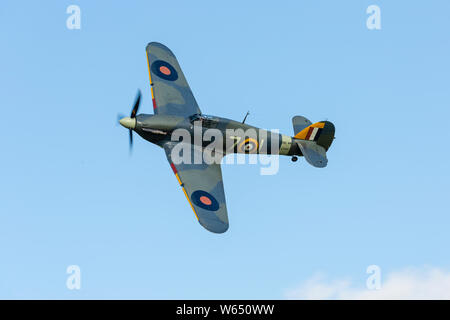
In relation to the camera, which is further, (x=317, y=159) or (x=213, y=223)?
(x=317, y=159)

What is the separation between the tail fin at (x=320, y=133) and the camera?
30.9 meters

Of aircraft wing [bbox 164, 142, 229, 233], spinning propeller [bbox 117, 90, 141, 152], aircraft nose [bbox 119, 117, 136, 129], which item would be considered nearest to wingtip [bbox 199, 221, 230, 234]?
aircraft wing [bbox 164, 142, 229, 233]

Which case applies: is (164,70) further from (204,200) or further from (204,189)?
(204,200)

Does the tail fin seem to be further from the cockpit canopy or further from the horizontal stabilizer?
the cockpit canopy

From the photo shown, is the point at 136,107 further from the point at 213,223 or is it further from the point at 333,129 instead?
the point at 333,129

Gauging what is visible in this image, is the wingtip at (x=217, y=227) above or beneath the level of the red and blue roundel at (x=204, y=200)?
beneath

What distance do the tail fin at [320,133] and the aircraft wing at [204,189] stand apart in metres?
4.32

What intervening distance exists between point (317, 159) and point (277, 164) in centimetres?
182

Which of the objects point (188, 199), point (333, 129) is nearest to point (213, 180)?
point (188, 199)

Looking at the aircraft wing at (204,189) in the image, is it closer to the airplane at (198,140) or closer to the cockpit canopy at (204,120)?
the airplane at (198,140)

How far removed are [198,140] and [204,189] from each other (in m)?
2.57

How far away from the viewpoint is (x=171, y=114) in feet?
99.7

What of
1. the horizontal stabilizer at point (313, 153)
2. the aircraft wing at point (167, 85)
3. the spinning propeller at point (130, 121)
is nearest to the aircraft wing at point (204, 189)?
the spinning propeller at point (130, 121)

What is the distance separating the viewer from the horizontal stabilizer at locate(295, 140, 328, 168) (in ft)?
99.8
